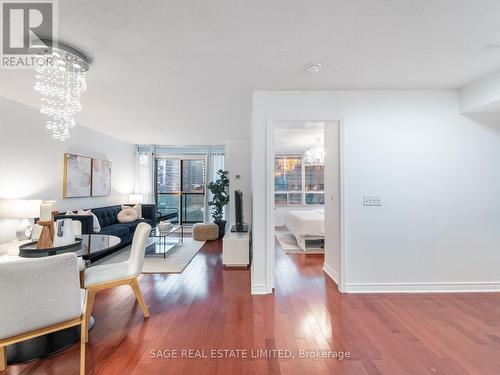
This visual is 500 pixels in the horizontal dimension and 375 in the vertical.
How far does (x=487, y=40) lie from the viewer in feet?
6.36

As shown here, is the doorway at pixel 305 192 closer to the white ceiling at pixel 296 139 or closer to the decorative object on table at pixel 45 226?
the white ceiling at pixel 296 139

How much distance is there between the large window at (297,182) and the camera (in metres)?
7.98

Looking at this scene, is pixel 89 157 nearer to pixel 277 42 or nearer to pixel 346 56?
pixel 277 42

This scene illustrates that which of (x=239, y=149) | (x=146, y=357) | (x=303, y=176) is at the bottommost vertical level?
(x=146, y=357)

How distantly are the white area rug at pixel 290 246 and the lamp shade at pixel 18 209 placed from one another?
405 centimetres

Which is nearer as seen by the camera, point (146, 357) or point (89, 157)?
Answer: point (146, 357)

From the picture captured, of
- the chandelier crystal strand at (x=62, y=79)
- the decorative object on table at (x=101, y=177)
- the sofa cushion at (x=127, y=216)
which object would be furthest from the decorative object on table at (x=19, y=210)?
the sofa cushion at (x=127, y=216)

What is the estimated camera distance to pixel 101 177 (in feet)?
17.3

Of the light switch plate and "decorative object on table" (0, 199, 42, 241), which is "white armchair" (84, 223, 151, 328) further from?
the light switch plate

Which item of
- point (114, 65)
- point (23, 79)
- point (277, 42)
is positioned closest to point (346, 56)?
point (277, 42)

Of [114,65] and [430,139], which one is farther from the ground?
[114,65]

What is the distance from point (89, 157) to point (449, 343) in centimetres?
616

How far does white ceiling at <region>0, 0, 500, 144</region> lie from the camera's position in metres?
1.59

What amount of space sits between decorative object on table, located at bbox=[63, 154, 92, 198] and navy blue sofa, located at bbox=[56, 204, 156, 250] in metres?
0.45
